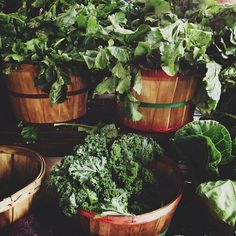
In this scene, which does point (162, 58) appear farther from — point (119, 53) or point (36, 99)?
point (36, 99)

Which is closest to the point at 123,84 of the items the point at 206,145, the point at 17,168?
the point at 206,145

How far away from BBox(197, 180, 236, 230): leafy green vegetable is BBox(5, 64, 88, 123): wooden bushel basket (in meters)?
0.77

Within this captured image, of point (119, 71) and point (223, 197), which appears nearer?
point (223, 197)

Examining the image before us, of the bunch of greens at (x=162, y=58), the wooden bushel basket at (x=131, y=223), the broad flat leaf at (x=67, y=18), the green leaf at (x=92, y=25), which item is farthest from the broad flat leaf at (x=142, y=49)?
the wooden bushel basket at (x=131, y=223)

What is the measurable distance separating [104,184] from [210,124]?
0.54m

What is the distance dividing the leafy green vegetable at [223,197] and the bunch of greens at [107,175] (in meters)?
0.30

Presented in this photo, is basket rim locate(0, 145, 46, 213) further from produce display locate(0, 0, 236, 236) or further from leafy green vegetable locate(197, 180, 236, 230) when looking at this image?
leafy green vegetable locate(197, 180, 236, 230)

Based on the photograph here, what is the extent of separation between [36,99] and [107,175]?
0.54 meters

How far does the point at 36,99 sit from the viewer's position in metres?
1.72

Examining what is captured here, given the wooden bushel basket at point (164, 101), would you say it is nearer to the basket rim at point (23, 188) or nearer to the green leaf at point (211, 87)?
the green leaf at point (211, 87)

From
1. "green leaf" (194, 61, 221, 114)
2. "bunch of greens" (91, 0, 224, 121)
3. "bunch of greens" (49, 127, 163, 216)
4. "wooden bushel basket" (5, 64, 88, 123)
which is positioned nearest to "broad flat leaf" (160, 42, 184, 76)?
"bunch of greens" (91, 0, 224, 121)

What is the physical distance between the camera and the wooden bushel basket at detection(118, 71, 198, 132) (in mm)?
1554

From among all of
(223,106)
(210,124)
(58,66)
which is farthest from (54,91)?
(223,106)

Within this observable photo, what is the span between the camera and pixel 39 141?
196cm
